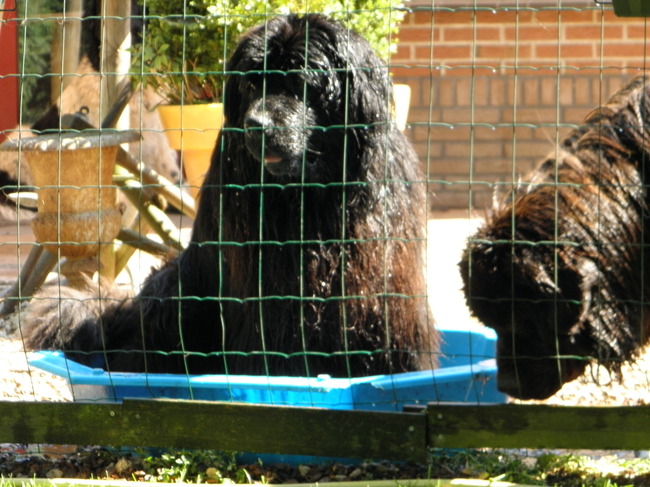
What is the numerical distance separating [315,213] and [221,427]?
39.5 inches

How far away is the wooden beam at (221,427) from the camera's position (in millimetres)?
3514

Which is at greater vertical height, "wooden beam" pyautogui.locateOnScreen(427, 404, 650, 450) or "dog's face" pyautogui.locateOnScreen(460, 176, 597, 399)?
"dog's face" pyautogui.locateOnScreen(460, 176, 597, 399)

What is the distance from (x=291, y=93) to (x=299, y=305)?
87 cm

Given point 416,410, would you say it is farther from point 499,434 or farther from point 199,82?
point 199,82

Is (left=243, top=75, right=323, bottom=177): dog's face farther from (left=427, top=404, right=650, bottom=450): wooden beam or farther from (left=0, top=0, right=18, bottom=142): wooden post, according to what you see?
(left=0, top=0, right=18, bottom=142): wooden post

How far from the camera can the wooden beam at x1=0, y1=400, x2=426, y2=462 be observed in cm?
351

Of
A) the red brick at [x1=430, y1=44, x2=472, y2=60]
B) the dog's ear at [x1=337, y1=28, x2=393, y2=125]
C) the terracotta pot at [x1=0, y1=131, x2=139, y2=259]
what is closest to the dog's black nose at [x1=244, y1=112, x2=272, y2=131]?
the dog's ear at [x1=337, y1=28, x2=393, y2=125]

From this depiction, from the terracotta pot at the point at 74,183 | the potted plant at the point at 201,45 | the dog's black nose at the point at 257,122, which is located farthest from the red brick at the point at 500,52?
the dog's black nose at the point at 257,122

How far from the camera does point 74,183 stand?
5.58 metres

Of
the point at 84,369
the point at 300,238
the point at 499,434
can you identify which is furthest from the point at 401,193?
the point at 84,369

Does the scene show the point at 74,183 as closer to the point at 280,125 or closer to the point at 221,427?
the point at 280,125

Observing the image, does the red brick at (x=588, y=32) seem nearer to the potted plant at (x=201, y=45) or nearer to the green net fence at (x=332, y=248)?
the potted plant at (x=201, y=45)

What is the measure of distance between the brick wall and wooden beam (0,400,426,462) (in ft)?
21.6

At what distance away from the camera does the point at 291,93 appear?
13.5 feet
